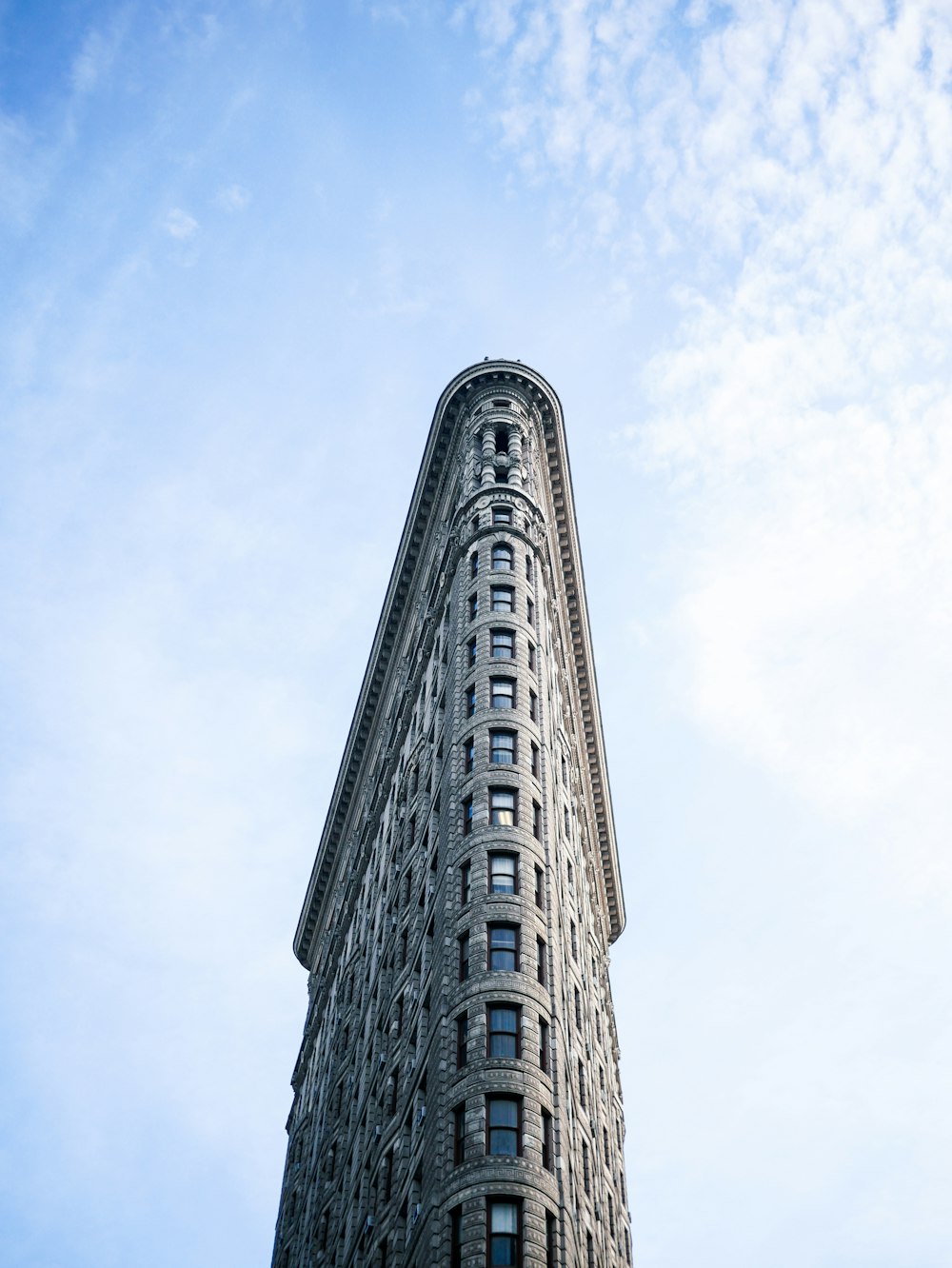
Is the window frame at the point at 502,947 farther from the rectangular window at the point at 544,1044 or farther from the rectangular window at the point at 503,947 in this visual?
the rectangular window at the point at 544,1044

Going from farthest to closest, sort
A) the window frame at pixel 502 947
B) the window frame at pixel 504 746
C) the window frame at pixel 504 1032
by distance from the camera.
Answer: the window frame at pixel 504 746
the window frame at pixel 502 947
the window frame at pixel 504 1032

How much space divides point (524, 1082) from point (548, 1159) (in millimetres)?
2751

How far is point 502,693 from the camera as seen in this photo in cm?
6359

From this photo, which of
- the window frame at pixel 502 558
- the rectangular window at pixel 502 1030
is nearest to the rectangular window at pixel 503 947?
the rectangular window at pixel 502 1030

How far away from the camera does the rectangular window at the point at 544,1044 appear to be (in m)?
47.8

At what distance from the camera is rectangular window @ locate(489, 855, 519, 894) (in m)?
53.5

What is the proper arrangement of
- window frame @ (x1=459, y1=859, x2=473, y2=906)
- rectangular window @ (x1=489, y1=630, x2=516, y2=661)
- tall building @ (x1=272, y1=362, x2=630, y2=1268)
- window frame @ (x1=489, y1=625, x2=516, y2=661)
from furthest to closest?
rectangular window @ (x1=489, y1=630, x2=516, y2=661)
window frame @ (x1=489, y1=625, x2=516, y2=661)
window frame @ (x1=459, y1=859, x2=473, y2=906)
tall building @ (x1=272, y1=362, x2=630, y2=1268)

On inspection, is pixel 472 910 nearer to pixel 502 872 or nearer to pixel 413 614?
pixel 502 872

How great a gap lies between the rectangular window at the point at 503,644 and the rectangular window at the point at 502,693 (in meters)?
1.69

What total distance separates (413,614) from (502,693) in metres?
34.6

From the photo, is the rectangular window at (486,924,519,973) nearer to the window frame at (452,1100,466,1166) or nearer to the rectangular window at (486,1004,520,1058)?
the rectangular window at (486,1004,520,1058)

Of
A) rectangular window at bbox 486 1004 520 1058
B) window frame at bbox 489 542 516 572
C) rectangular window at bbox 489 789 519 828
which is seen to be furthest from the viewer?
window frame at bbox 489 542 516 572

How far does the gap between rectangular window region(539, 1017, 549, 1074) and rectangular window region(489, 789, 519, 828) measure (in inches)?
380

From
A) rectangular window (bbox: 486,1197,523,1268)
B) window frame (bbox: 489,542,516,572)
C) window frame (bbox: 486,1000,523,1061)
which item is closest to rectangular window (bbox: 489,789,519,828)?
window frame (bbox: 486,1000,523,1061)
